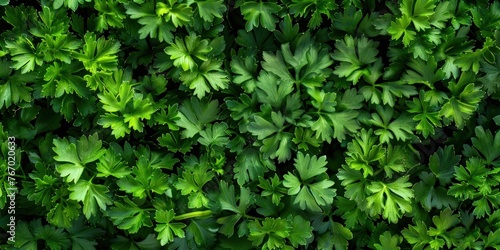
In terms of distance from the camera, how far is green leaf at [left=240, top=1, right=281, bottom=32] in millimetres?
1941

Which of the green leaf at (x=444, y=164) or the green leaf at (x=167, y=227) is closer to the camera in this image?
the green leaf at (x=167, y=227)

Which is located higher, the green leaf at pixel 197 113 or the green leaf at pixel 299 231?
the green leaf at pixel 197 113

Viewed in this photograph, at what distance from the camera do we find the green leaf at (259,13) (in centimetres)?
194

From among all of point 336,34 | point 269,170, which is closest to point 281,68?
point 336,34

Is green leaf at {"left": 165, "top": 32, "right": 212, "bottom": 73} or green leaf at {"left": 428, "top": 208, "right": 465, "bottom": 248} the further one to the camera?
green leaf at {"left": 428, "top": 208, "right": 465, "bottom": 248}

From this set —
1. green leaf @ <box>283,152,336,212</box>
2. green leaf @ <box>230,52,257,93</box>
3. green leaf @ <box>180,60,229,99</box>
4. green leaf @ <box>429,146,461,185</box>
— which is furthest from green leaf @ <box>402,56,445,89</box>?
green leaf @ <box>180,60,229,99</box>

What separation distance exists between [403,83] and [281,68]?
397 millimetres

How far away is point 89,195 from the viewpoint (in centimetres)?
191

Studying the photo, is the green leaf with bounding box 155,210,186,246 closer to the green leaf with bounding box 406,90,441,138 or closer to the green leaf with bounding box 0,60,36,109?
the green leaf with bounding box 0,60,36,109

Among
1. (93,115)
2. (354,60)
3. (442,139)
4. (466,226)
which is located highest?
(354,60)

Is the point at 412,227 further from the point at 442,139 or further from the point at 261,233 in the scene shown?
the point at 261,233

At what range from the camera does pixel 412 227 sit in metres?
2.04

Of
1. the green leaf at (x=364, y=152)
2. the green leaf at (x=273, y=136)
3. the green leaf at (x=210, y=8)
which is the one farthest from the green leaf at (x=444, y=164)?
the green leaf at (x=210, y=8)

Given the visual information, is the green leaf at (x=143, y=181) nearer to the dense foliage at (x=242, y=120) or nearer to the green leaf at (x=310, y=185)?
the dense foliage at (x=242, y=120)
